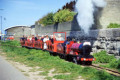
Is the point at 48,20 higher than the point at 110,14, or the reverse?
the point at 48,20

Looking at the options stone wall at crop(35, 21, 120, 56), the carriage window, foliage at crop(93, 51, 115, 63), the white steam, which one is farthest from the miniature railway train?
stone wall at crop(35, 21, 120, 56)

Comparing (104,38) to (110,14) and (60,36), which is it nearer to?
(60,36)

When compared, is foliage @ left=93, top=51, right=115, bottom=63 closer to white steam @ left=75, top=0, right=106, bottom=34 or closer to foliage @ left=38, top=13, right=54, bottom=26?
white steam @ left=75, top=0, right=106, bottom=34

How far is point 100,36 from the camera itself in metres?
17.5

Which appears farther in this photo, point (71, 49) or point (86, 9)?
point (86, 9)

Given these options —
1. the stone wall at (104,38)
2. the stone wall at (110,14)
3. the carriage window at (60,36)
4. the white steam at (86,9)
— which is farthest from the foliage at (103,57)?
the stone wall at (110,14)

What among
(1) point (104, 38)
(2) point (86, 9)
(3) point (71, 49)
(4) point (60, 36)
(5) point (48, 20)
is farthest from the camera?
(5) point (48, 20)

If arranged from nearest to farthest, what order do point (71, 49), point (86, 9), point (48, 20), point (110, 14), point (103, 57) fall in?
point (71, 49), point (103, 57), point (86, 9), point (110, 14), point (48, 20)

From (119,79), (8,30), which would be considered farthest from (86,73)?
(8,30)

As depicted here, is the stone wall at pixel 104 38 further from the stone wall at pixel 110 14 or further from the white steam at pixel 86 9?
the stone wall at pixel 110 14

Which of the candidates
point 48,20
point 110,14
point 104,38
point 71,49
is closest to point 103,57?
point 104,38

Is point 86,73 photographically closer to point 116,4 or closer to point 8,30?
point 116,4

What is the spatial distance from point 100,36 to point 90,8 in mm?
2541

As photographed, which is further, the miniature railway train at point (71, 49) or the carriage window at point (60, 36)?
the carriage window at point (60, 36)
